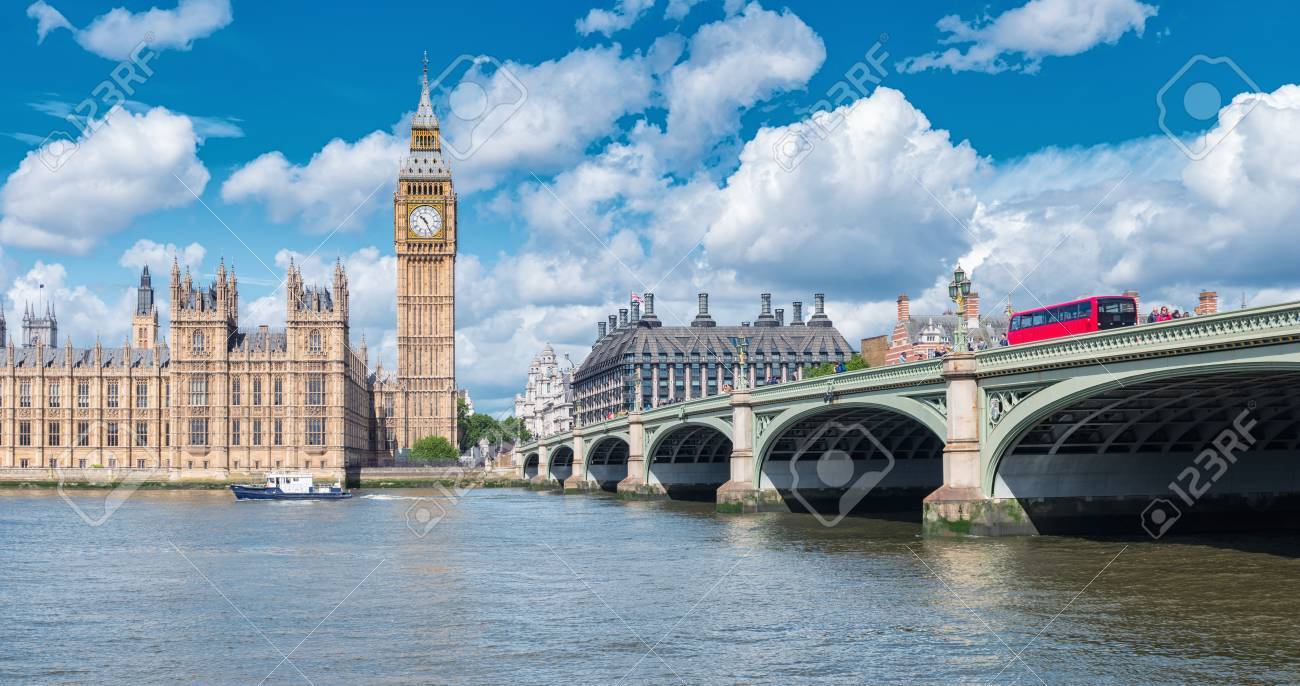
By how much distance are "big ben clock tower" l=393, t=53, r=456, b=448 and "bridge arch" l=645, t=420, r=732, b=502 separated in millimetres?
67389

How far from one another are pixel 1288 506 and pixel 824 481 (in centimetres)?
2523

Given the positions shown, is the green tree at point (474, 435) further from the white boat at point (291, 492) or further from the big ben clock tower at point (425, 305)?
the white boat at point (291, 492)

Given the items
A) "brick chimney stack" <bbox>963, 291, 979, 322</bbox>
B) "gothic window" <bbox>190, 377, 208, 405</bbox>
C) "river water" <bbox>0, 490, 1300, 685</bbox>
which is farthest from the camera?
"gothic window" <bbox>190, 377, 208, 405</bbox>

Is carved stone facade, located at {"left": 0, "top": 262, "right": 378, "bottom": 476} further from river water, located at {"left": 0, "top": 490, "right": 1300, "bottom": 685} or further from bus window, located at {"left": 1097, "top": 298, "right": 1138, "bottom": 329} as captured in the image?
bus window, located at {"left": 1097, "top": 298, "right": 1138, "bottom": 329}

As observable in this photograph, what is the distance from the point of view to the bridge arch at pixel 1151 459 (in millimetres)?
40594

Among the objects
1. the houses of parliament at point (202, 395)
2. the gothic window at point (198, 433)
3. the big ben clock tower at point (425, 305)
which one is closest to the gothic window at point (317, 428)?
the houses of parliament at point (202, 395)

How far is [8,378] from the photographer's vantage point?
133750mm

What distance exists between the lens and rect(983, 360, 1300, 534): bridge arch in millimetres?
40594

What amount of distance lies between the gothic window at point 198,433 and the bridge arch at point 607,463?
1595 inches

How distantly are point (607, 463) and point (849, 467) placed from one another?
45547mm

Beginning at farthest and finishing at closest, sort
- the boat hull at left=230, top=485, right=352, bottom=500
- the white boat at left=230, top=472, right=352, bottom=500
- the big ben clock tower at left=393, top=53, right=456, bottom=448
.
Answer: the big ben clock tower at left=393, top=53, right=456, bottom=448 < the white boat at left=230, top=472, right=352, bottom=500 < the boat hull at left=230, top=485, right=352, bottom=500

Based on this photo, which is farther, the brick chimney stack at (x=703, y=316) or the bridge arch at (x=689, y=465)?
the brick chimney stack at (x=703, y=316)

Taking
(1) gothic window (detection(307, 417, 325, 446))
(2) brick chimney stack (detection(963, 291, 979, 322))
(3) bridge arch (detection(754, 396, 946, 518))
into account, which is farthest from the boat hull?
(2) brick chimney stack (detection(963, 291, 979, 322))

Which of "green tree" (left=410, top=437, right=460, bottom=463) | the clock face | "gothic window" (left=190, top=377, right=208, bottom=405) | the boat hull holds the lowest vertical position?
the boat hull
